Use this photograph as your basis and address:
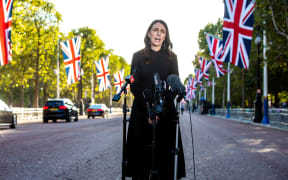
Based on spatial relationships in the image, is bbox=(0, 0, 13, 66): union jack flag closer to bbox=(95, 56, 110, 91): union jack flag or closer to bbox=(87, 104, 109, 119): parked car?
bbox=(95, 56, 110, 91): union jack flag

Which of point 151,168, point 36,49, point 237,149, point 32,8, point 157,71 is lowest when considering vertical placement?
point 237,149

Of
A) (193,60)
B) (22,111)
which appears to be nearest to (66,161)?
(22,111)

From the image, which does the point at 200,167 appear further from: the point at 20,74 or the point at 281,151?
the point at 20,74

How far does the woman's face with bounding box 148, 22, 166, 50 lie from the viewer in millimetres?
4211

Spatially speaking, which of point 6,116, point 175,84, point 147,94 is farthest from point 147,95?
point 6,116

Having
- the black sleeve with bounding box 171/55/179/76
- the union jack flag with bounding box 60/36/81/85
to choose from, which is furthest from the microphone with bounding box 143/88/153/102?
the union jack flag with bounding box 60/36/81/85

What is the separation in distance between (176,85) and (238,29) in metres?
14.4

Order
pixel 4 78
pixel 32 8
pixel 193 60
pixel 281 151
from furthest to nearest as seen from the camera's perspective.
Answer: pixel 193 60 → pixel 4 78 → pixel 32 8 → pixel 281 151

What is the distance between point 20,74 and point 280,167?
3372 cm

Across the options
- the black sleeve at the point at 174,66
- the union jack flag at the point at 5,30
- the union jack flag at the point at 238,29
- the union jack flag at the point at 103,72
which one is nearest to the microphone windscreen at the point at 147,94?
the black sleeve at the point at 174,66

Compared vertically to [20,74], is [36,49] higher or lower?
higher

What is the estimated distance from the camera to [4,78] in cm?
3866

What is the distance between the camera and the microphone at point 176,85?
381cm

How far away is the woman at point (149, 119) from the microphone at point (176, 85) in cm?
17
